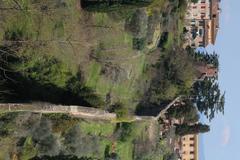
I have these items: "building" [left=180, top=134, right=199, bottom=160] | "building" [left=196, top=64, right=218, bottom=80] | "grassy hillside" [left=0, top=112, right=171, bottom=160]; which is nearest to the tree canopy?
"building" [left=196, top=64, right=218, bottom=80]

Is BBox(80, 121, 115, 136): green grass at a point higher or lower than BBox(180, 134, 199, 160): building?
higher

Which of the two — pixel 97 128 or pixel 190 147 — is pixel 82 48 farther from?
pixel 190 147

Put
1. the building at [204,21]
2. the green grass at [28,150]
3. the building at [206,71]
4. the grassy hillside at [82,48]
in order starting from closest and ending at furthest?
1. the grassy hillside at [82,48]
2. the green grass at [28,150]
3. the building at [206,71]
4. the building at [204,21]

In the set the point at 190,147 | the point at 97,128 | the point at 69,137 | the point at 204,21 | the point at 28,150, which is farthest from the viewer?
the point at 190,147

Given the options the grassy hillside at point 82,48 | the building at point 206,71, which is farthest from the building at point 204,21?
the grassy hillside at point 82,48

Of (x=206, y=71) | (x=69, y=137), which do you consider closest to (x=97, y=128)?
(x=69, y=137)

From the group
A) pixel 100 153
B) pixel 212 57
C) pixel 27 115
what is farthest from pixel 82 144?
pixel 212 57

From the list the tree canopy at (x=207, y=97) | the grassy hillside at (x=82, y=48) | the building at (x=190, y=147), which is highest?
the grassy hillside at (x=82, y=48)

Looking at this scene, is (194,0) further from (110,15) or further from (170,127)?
(110,15)

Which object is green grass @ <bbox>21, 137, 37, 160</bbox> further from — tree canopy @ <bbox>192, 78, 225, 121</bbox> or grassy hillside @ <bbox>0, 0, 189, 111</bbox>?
tree canopy @ <bbox>192, 78, 225, 121</bbox>

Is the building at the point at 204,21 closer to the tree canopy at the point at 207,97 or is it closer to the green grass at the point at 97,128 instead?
the tree canopy at the point at 207,97
